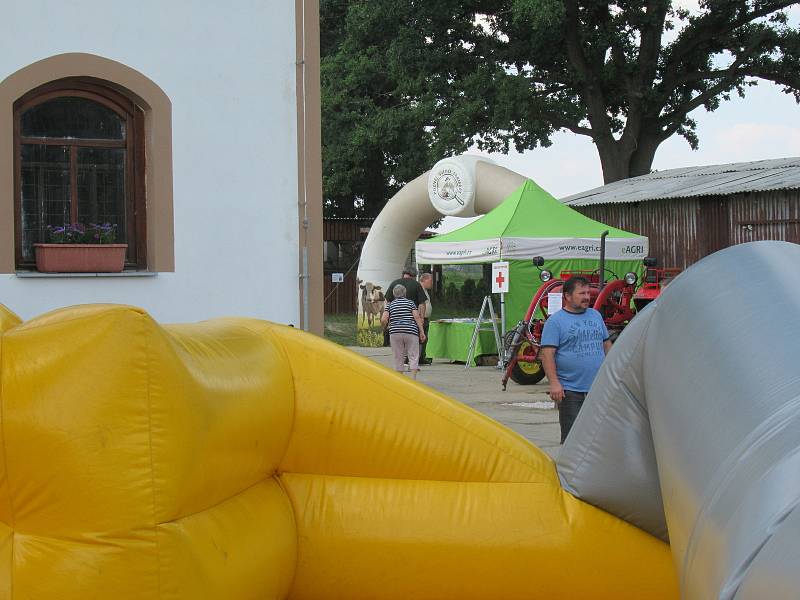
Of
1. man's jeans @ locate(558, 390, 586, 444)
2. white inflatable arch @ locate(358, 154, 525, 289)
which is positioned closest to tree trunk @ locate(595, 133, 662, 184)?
white inflatable arch @ locate(358, 154, 525, 289)

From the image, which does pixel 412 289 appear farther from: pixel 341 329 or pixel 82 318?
pixel 341 329

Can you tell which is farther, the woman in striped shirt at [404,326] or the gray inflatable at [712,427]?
the woman in striped shirt at [404,326]

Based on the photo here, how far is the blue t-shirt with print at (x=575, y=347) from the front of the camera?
694cm

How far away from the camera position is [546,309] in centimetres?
1474

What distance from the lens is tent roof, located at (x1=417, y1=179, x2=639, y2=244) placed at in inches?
651

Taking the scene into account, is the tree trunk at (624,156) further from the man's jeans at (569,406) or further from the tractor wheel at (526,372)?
the man's jeans at (569,406)

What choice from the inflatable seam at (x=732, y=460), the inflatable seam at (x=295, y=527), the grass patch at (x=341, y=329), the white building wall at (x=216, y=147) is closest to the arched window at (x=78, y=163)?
the white building wall at (x=216, y=147)

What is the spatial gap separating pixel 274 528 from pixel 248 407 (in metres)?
0.41

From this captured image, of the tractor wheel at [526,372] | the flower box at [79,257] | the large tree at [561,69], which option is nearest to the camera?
the flower box at [79,257]

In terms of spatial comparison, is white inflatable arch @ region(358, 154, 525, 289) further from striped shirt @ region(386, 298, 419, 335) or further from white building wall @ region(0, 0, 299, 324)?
white building wall @ region(0, 0, 299, 324)

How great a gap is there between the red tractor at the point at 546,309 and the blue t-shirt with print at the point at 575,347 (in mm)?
6785

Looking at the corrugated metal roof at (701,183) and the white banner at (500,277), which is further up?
the corrugated metal roof at (701,183)

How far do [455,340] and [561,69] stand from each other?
42.9 feet

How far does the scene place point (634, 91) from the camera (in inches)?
1102
